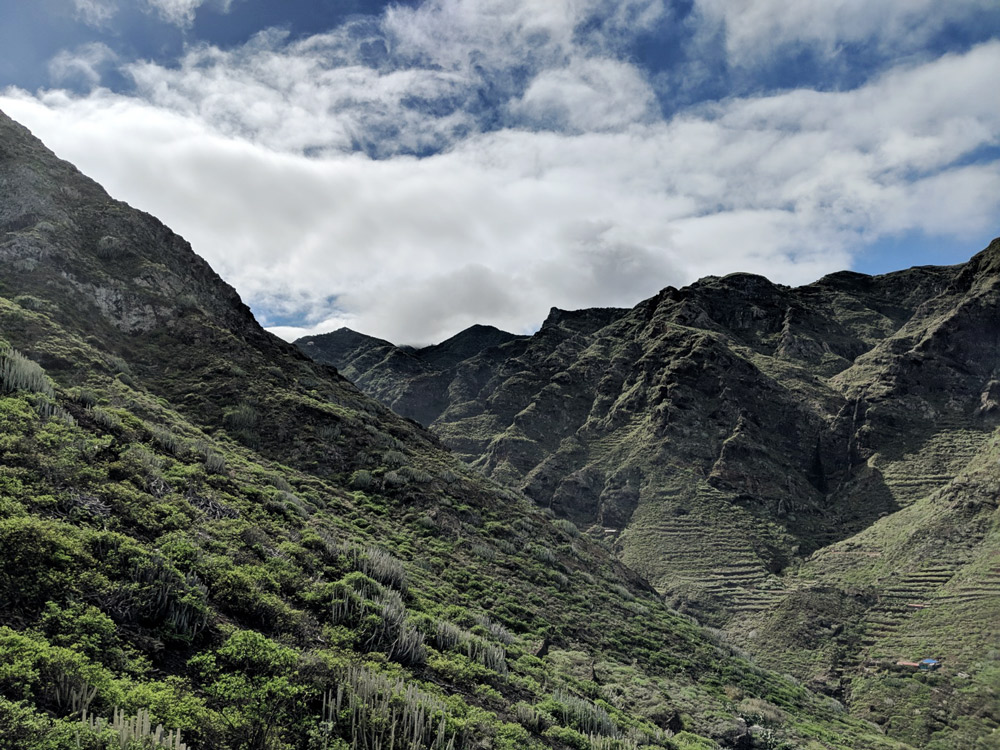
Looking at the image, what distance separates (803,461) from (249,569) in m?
83.0

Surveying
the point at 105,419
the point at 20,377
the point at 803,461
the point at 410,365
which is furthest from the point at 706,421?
the point at 410,365

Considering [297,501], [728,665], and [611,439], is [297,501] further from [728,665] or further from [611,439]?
[611,439]

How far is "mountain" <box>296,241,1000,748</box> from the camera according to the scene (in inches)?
1484

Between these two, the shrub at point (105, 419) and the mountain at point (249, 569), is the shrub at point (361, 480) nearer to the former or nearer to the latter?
the mountain at point (249, 569)

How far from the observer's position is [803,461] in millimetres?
74625

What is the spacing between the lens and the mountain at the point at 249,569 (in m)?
6.09

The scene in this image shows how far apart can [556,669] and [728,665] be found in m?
13.0

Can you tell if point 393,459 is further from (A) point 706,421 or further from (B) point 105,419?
(A) point 706,421

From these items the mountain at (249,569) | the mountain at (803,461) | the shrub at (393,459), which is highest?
the mountain at (803,461)

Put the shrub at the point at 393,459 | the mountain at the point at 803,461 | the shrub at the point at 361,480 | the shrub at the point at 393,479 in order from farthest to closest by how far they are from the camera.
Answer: the mountain at the point at 803,461 < the shrub at the point at 393,459 < the shrub at the point at 393,479 < the shrub at the point at 361,480

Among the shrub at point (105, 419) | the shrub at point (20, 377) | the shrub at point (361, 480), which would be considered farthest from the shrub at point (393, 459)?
the shrub at point (20, 377)

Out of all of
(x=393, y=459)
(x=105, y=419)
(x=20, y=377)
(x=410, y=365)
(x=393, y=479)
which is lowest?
(x=105, y=419)

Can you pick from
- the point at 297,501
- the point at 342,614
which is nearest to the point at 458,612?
the point at 342,614

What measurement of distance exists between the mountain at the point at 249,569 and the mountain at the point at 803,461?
19945 millimetres
